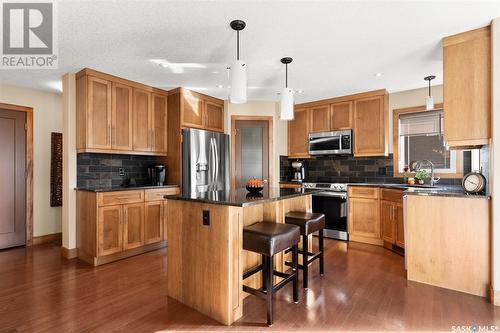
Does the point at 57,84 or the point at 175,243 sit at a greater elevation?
the point at 57,84

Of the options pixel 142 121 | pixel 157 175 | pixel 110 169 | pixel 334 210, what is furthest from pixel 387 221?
pixel 110 169

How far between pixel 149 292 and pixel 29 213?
9.42 feet

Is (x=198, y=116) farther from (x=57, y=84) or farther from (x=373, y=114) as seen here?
(x=373, y=114)

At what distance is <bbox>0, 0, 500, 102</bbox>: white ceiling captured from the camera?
211 cm

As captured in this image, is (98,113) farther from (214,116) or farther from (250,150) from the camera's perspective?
(250,150)

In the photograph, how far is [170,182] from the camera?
430 cm

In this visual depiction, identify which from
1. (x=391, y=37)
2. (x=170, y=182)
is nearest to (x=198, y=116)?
(x=170, y=182)

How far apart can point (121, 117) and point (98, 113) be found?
0.31 m

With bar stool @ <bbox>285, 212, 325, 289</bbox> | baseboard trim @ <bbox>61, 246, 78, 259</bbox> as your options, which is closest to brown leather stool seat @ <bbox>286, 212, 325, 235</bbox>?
bar stool @ <bbox>285, 212, 325, 289</bbox>

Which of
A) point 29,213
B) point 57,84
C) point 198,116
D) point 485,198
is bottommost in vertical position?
point 29,213

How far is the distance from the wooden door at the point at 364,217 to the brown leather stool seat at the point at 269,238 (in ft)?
7.59

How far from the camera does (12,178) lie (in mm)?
3918

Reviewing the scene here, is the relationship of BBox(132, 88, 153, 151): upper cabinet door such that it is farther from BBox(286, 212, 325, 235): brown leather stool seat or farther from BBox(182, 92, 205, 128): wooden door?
BBox(286, 212, 325, 235): brown leather stool seat

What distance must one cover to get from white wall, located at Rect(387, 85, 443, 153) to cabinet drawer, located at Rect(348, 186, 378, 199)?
Result: 888mm
